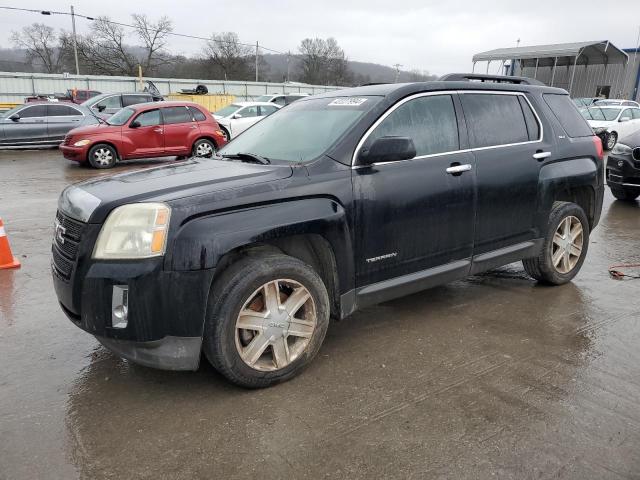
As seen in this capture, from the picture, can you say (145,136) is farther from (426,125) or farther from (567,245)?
(567,245)

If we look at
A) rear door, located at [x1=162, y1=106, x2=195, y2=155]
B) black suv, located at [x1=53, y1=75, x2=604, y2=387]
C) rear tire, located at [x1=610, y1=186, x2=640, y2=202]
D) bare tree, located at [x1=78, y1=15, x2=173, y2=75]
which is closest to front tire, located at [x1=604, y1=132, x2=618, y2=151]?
rear tire, located at [x1=610, y1=186, x2=640, y2=202]

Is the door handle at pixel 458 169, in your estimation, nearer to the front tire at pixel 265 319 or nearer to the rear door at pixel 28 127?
the front tire at pixel 265 319

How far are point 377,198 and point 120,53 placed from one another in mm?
75095

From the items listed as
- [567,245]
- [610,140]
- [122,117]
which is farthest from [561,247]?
[610,140]

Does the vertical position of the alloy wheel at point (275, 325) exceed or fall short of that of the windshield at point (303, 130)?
it falls short

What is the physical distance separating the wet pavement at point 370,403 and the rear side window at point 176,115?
9.91m

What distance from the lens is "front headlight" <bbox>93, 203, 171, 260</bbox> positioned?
2766 mm

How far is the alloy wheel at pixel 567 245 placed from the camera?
489cm

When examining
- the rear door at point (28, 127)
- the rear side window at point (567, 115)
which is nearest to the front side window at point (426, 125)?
the rear side window at point (567, 115)

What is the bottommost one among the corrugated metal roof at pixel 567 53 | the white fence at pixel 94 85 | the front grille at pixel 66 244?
the front grille at pixel 66 244

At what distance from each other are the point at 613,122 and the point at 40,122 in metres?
19.2

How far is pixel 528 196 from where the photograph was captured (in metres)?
4.44

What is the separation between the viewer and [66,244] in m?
3.05

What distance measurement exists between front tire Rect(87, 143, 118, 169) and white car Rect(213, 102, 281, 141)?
399 cm
